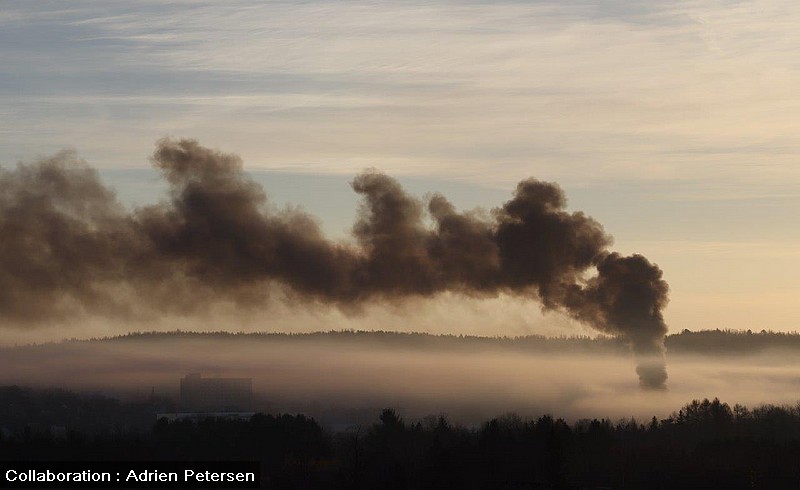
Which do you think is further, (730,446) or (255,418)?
(255,418)

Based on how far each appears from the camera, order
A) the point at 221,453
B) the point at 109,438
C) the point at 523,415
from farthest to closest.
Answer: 1. the point at 523,415
2. the point at 109,438
3. the point at 221,453

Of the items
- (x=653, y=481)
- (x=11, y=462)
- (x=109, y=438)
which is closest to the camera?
(x=653, y=481)

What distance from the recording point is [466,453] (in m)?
115

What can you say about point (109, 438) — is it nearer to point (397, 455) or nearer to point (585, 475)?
point (397, 455)

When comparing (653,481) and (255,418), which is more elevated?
(255,418)

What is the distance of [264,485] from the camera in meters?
111

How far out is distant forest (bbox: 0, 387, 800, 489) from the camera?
110188 mm

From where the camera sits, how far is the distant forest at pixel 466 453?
4338 inches

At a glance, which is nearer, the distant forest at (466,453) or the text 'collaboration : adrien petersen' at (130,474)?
the text 'collaboration : adrien petersen' at (130,474)

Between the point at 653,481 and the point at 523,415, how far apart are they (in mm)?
80470

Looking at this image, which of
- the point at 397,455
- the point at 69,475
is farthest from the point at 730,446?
the point at 69,475

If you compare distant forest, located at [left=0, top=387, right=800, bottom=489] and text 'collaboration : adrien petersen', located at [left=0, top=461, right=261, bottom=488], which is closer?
text 'collaboration : adrien petersen', located at [left=0, top=461, right=261, bottom=488]

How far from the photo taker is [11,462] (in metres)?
121

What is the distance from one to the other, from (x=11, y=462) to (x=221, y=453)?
17.3 meters
